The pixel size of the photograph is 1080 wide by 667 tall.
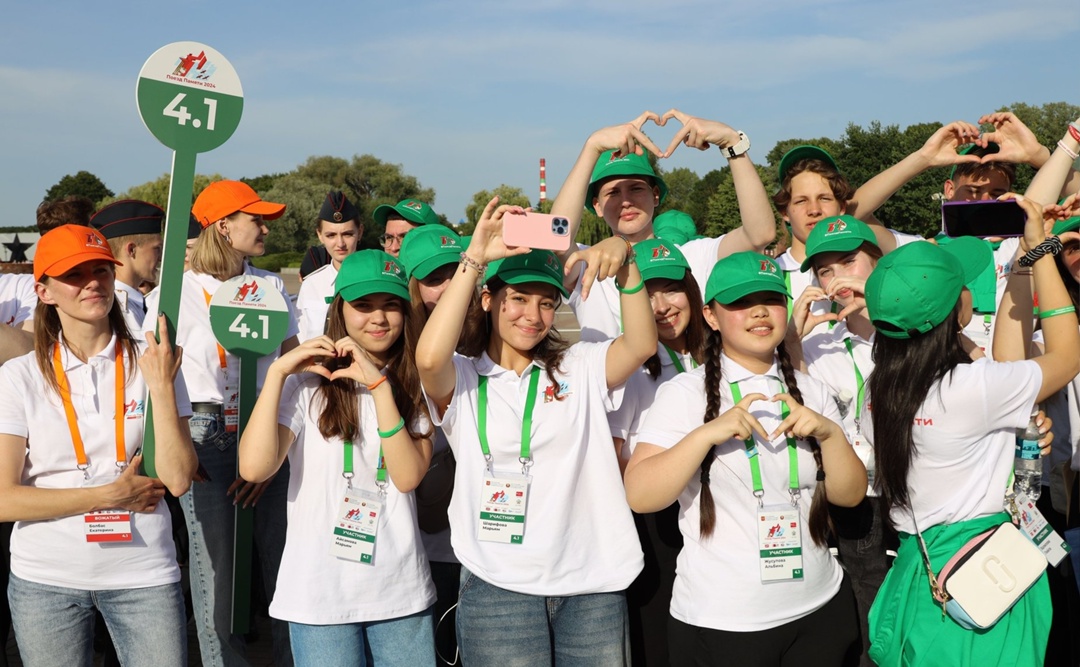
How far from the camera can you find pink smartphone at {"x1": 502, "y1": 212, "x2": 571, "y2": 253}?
3146 millimetres

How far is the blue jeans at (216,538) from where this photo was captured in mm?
4477

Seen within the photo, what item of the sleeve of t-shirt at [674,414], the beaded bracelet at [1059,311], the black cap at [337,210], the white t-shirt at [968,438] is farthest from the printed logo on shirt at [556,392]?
the black cap at [337,210]

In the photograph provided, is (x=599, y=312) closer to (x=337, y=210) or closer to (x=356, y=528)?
(x=356, y=528)

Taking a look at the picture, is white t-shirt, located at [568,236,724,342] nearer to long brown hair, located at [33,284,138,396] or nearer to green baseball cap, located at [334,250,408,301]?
green baseball cap, located at [334,250,408,301]

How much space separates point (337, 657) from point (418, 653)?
0.98 ft

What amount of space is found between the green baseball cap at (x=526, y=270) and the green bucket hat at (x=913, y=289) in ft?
3.59

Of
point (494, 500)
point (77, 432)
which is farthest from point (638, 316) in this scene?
point (77, 432)

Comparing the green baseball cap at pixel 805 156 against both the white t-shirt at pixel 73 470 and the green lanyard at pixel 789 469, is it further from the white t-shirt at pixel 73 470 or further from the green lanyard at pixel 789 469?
the white t-shirt at pixel 73 470

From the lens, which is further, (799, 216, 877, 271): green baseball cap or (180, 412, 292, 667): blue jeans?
(180, 412, 292, 667): blue jeans

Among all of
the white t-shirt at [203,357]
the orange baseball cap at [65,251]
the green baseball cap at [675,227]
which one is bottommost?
the white t-shirt at [203,357]

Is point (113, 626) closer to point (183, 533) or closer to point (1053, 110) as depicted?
point (183, 533)

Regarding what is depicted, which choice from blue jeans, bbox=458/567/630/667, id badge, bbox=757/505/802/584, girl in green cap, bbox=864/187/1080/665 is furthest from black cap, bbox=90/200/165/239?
girl in green cap, bbox=864/187/1080/665

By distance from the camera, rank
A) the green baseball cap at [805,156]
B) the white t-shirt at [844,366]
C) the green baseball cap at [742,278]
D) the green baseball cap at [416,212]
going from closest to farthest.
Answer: the green baseball cap at [742,278], the white t-shirt at [844,366], the green baseball cap at [805,156], the green baseball cap at [416,212]

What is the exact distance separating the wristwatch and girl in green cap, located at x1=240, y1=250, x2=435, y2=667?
157 cm
